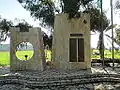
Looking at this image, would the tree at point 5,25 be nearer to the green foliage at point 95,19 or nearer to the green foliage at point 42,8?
the green foliage at point 42,8

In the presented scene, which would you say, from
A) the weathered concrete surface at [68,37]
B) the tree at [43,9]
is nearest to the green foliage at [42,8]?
the tree at [43,9]

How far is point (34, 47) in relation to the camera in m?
20.8

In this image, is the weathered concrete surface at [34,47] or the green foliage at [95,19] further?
the green foliage at [95,19]

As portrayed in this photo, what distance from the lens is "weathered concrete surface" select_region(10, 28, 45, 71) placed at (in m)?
20.6

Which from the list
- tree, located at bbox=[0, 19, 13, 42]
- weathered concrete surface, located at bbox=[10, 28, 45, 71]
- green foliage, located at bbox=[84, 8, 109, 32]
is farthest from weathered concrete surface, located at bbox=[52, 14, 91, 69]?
tree, located at bbox=[0, 19, 13, 42]

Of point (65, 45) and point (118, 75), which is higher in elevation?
point (65, 45)

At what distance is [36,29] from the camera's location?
20.8 meters

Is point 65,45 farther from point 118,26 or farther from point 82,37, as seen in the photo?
point 118,26

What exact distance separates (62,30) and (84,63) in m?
3.00

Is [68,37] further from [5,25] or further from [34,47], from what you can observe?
[5,25]

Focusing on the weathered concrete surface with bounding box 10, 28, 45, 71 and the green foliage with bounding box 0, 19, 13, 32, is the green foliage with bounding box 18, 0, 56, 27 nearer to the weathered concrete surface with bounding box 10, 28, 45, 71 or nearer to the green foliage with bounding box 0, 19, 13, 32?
the green foliage with bounding box 0, 19, 13, 32

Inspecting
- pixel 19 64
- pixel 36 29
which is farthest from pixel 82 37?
pixel 19 64

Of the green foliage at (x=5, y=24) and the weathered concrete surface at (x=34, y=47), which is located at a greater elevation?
the green foliage at (x=5, y=24)

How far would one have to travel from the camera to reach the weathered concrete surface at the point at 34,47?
20641mm
